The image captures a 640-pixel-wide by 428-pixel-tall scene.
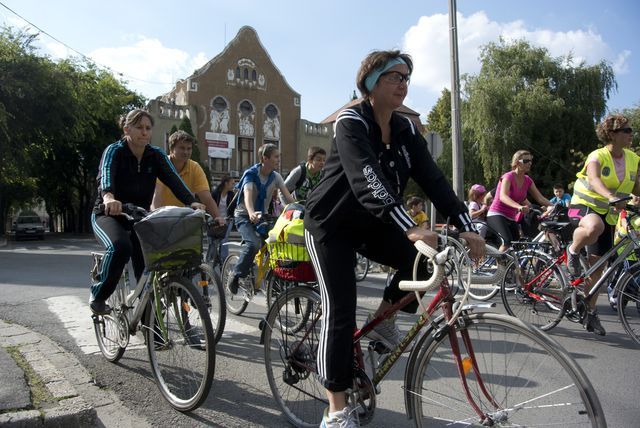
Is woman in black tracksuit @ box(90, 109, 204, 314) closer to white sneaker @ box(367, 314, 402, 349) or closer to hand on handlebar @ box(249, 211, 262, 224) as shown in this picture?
hand on handlebar @ box(249, 211, 262, 224)

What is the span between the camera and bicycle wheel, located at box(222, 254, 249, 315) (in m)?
6.41

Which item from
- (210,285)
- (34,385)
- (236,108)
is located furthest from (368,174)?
(236,108)

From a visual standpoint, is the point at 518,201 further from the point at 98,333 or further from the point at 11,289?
the point at 11,289

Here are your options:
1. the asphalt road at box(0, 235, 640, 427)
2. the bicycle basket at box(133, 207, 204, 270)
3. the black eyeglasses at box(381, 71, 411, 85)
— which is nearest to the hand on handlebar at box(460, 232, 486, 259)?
the black eyeglasses at box(381, 71, 411, 85)

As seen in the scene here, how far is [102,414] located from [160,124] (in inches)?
1468

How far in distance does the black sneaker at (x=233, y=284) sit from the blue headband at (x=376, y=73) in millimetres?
4089

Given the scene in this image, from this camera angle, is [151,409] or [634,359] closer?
[151,409]

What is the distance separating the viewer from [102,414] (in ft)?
10.6

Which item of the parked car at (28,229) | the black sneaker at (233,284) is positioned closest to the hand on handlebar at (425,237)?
the black sneaker at (233,284)

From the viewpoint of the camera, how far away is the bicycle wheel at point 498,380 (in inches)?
79.3

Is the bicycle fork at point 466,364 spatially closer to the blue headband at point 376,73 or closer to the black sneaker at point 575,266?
the blue headband at point 376,73

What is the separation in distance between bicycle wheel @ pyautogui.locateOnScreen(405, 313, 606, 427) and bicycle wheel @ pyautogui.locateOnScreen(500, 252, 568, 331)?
344 centimetres

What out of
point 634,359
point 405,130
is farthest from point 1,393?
point 634,359

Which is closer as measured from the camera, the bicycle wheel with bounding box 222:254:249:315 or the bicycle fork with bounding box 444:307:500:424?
the bicycle fork with bounding box 444:307:500:424
